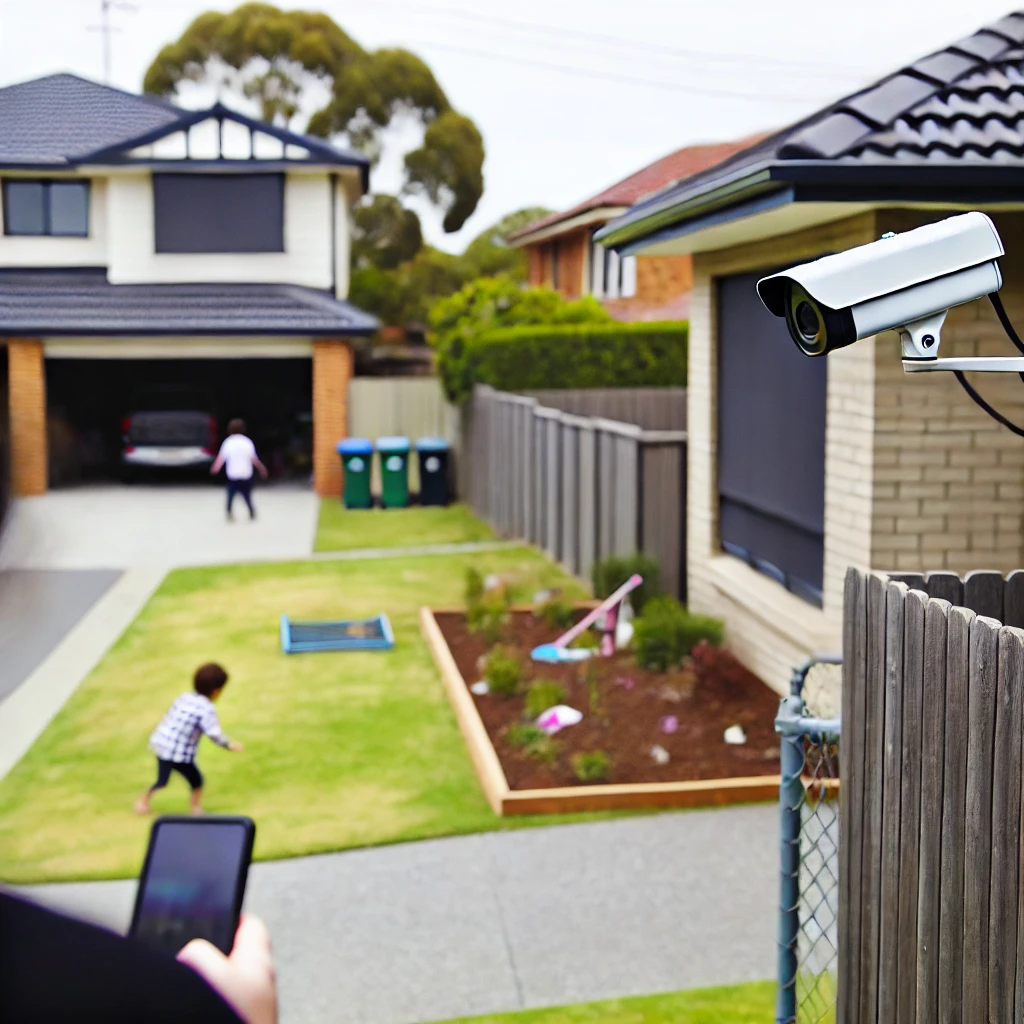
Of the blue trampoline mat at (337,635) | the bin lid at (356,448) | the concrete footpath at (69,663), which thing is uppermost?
the bin lid at (356,448)

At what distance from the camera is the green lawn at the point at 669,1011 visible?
17.3 feet

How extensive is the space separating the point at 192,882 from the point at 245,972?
0.34 metres

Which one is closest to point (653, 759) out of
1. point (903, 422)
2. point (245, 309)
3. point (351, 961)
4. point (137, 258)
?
point (903, 422)

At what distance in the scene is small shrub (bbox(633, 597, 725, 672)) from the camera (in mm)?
9938

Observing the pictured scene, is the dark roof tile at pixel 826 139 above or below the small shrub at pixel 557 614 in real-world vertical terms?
above

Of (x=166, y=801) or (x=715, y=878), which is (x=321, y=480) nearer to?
(x=166, y=801)

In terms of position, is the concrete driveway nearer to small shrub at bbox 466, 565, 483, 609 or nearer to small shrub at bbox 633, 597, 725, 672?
small shrub at bbox 466, 565, 483, 609

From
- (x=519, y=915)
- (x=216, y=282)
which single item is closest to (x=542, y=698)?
(x=519, y=915)

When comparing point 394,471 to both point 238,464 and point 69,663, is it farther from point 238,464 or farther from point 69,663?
point 69,663

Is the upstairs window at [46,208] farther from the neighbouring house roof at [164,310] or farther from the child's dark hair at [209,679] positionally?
the child's dark hair at [209,679]

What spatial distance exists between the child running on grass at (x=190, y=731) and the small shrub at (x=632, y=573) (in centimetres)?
469

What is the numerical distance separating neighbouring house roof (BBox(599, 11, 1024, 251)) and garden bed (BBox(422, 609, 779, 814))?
287 centimetres

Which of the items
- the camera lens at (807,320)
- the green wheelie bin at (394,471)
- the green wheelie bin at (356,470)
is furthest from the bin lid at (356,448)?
the camera lens at (807,320)

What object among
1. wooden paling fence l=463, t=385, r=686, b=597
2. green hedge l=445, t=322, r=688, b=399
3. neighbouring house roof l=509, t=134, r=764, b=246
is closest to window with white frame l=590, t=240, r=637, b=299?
neighbouring house roof l=509, t=134, r=764, b=246
